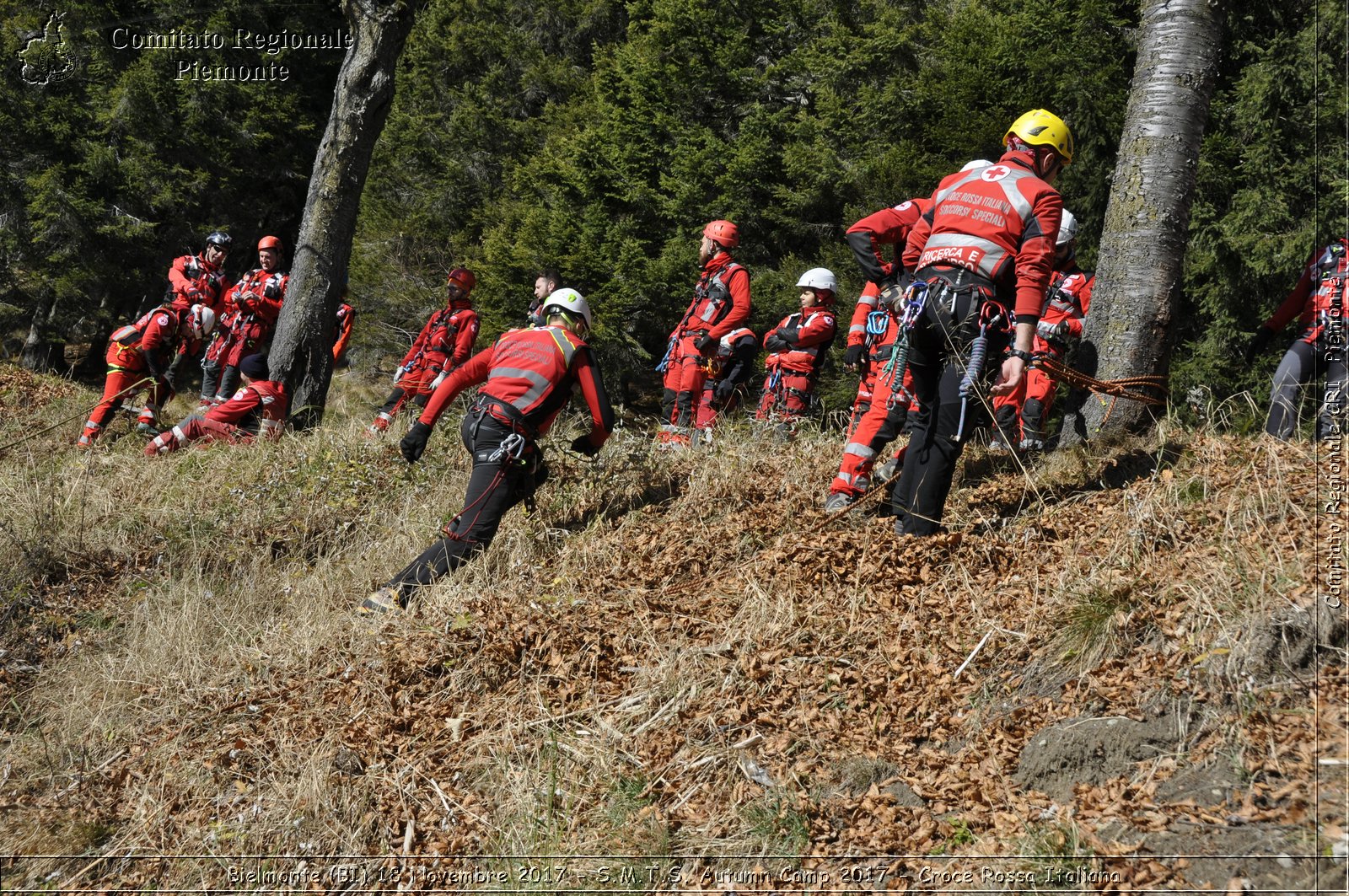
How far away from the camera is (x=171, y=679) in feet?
17.5

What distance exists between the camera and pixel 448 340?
12.1 m

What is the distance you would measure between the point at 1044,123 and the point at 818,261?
848cm

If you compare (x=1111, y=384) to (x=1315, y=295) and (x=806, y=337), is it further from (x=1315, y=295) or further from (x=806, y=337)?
(x=806, y=337)

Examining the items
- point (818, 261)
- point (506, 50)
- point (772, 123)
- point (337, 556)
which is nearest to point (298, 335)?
point (337, 556)

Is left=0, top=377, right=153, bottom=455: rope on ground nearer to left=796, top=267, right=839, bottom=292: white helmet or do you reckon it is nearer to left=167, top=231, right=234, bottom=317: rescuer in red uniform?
left=167, top=231, right=234, bottom=317: rescuer in red uniform

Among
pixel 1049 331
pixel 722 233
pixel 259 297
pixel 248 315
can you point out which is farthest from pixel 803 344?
pixel 248 315

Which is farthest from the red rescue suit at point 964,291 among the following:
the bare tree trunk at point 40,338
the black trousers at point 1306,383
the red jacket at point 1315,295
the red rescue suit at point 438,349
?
the bare tree trunk at point 40,338

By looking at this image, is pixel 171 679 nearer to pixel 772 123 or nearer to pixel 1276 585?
pixel 1276 585

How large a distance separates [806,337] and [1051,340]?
2.69 metres

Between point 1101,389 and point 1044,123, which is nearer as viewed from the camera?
point 1044,123

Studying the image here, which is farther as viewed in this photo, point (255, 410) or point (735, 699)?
point (255, 410)

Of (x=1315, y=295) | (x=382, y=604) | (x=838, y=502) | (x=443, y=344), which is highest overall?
(x=1315, y=295)

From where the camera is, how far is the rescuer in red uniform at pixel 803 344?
9.49 metres
